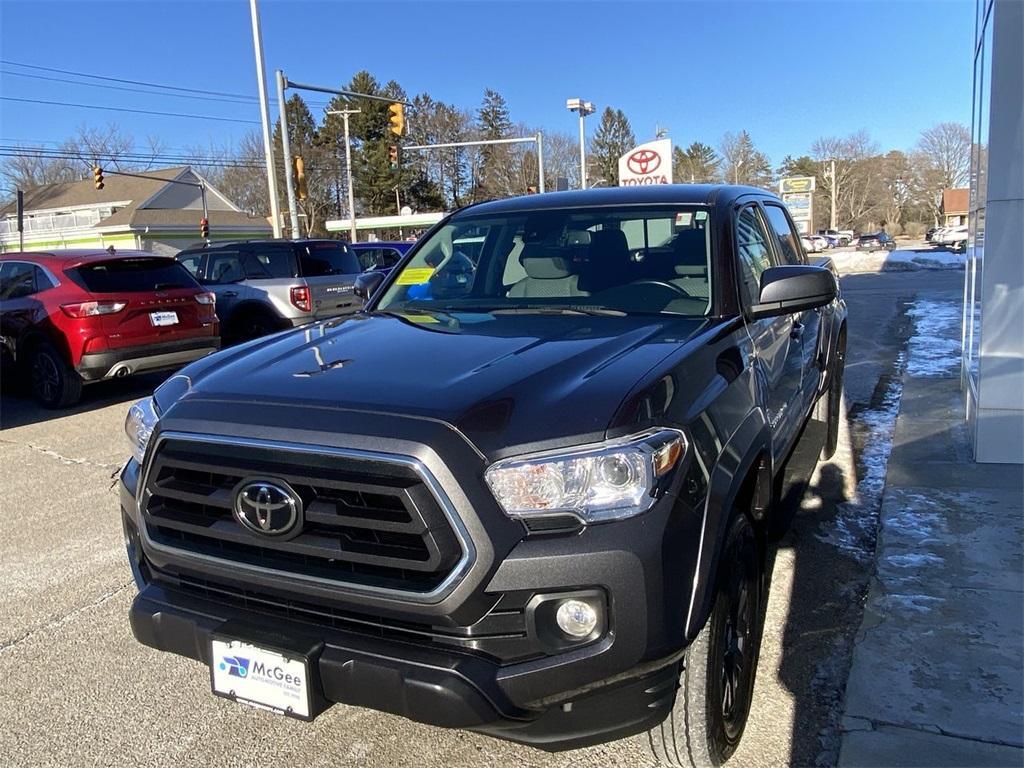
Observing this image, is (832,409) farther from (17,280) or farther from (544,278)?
(17,280)

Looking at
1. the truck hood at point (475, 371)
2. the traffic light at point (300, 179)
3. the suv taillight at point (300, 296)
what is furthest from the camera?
the traffic light at point (300, 179)

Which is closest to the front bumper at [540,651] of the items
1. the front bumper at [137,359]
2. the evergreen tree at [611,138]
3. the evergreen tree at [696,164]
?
the front bumper at [137,359]

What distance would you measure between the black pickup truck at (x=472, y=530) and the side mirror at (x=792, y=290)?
36 cm

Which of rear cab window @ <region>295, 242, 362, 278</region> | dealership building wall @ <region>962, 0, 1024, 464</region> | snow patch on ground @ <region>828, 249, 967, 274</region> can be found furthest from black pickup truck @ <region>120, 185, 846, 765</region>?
snow patch on ground @ <region>828, 249, 967, 274</region>

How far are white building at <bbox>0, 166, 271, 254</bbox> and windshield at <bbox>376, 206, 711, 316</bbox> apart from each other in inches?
1818

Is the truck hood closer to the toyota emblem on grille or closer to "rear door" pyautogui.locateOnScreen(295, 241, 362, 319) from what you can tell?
the toyota emblem on grille

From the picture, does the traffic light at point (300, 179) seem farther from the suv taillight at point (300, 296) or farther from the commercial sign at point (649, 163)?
the suv taillight at point (300, 296)

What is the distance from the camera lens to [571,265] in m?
3.55

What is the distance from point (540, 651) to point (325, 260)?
1013 centimetres

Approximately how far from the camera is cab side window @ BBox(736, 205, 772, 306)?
11.0ft

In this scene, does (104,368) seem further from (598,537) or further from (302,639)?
(598,537)

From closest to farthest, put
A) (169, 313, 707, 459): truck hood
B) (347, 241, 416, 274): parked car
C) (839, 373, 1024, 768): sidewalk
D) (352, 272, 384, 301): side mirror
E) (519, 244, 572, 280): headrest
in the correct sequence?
(169, 313, 707, 459): truck hood, (839, 373, 1024, 768): sidewalk, (519, 244, 572, 280): headrest, (352, 272, 384, 301): side mirror, (347, 241, 416, 274): parked car

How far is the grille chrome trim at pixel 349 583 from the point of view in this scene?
1.95 metres

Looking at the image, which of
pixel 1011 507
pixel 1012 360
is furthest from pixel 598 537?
pixel 1012 360
